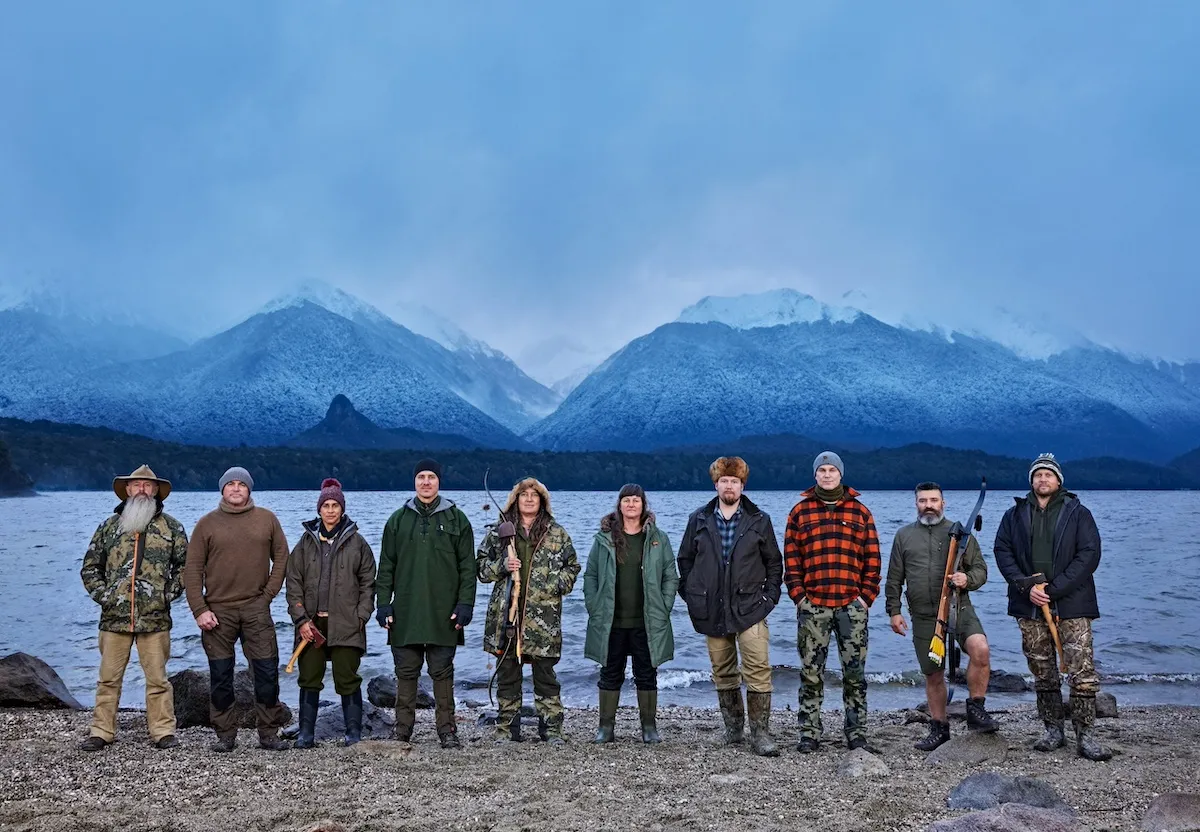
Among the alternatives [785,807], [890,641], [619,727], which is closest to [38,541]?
[890,641]

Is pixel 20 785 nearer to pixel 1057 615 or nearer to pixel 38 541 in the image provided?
pixel 1057 615

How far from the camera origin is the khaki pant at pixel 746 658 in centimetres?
858

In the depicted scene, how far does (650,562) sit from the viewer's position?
352 inches

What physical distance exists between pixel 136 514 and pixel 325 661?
2197mm

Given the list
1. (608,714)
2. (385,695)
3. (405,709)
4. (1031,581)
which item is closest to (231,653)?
(405,709)

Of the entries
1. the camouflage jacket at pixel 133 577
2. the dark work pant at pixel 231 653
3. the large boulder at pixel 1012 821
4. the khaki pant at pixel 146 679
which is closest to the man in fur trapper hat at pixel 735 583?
the large boulder at pixel 1012 821

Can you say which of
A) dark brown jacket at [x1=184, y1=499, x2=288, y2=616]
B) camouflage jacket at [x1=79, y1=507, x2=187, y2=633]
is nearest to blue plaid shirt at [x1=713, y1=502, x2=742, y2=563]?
dark brown jacket at [x1=184, y1=499, x2=288, y2=616]

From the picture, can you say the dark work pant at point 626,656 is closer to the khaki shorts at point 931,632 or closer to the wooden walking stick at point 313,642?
the khaki shorts at point 931,632

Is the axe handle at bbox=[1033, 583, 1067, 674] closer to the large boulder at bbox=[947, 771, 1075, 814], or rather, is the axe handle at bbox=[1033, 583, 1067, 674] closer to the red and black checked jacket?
the red and black checked jacket

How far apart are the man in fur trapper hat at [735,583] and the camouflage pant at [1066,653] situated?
2.26 meters

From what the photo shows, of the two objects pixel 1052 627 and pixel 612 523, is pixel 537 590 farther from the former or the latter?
pixel 1052 627

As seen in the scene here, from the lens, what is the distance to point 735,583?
8.59m

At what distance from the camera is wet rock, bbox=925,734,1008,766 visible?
838 cm

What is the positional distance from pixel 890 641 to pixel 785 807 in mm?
16743
